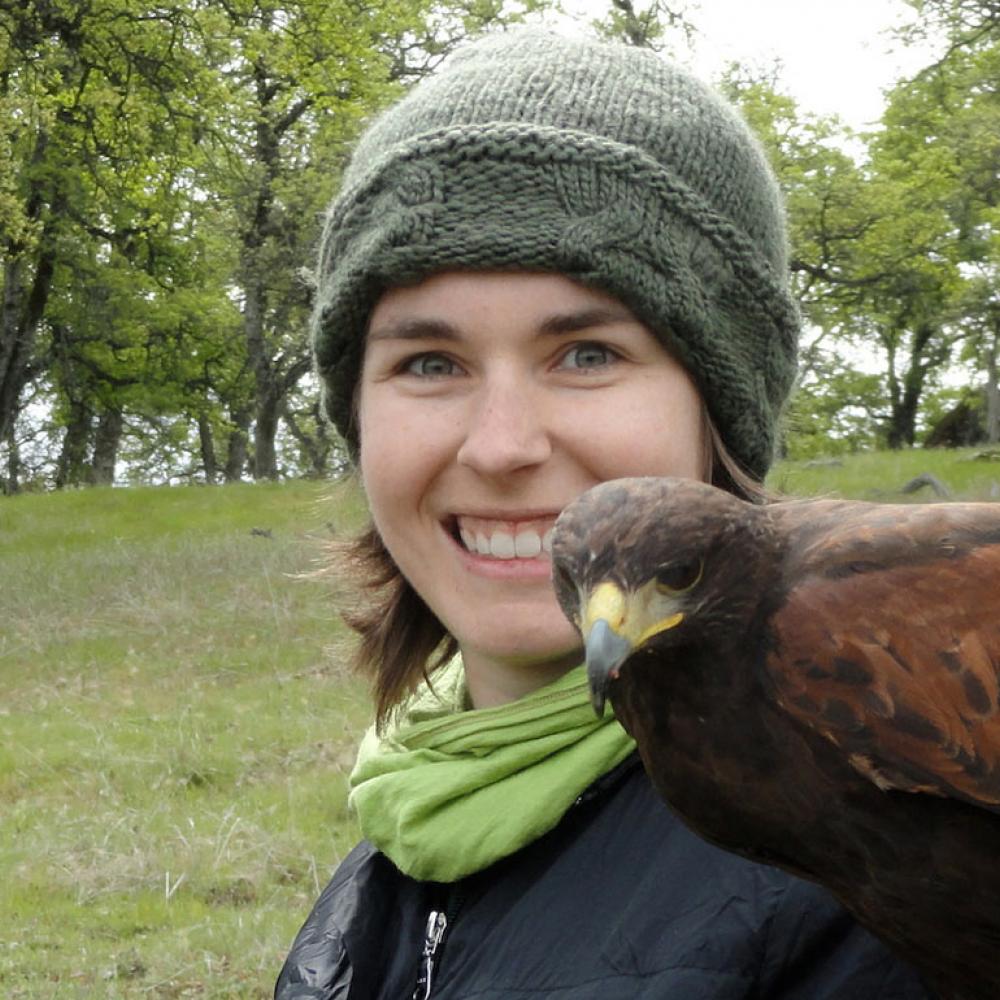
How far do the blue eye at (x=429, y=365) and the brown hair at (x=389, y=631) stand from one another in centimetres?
85

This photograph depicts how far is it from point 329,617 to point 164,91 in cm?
1002

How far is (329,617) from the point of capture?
588 inches

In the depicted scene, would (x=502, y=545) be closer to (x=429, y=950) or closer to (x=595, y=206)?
(x=595, y=206)

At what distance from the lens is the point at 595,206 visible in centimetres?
308

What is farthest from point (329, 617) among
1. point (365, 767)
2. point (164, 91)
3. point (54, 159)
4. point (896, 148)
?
point (896, 148)

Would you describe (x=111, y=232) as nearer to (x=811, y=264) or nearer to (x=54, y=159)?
(x=54, y=159)

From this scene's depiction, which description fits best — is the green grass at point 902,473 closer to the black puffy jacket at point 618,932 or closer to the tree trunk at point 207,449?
the black puffy jacket at point 618,932

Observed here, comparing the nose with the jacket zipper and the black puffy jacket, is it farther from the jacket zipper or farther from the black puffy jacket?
the jacket zipper

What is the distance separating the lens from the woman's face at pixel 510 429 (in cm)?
304

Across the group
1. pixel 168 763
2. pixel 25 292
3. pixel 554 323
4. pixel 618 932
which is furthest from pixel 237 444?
pixel 618 932

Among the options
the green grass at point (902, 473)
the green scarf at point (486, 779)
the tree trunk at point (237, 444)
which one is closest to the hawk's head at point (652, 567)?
the green scarf at point (486, 779)

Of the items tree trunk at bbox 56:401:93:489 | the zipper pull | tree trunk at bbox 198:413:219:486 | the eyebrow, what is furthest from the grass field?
tree trunk at bbox 198:413:219:486

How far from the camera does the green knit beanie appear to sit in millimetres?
3064

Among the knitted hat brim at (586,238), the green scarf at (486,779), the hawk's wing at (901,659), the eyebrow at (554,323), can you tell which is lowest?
the green scarf at (486,779)
